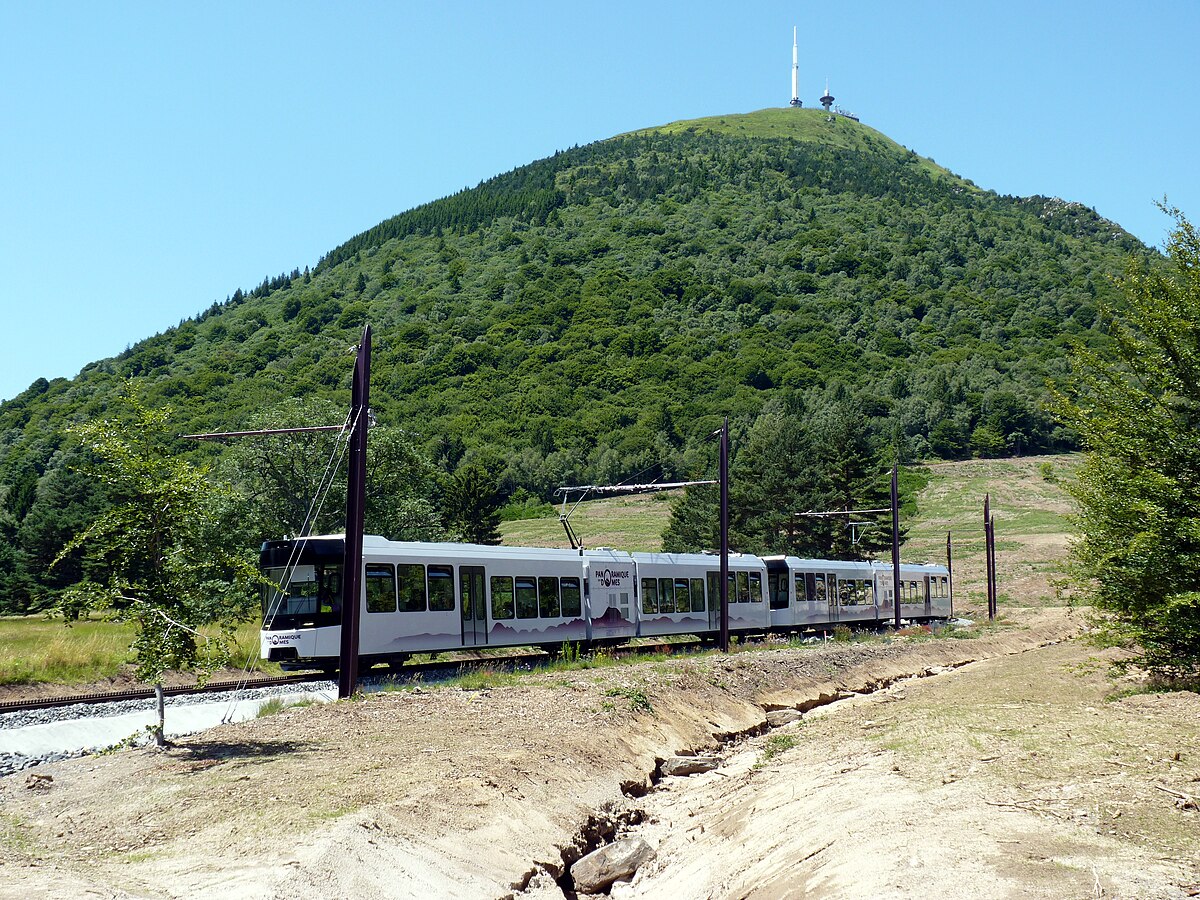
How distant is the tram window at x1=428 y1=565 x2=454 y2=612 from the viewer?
24.8 meters

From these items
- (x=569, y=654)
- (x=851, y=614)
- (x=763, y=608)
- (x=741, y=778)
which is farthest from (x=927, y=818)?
(x=851, y=614)

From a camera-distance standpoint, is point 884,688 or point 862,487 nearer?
point 884,688

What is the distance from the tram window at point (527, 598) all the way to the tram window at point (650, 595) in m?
6.21

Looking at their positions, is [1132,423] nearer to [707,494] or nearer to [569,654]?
[569,654]

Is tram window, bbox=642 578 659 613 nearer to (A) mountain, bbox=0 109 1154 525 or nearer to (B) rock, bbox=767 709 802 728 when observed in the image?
(B) rock, bbox=767 709 802 728

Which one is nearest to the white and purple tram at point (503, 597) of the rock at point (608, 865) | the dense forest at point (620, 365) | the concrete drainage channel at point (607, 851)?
the concrete drainage channel at point (607, 851)

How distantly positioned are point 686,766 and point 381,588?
9.31 m

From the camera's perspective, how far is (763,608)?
40594mm

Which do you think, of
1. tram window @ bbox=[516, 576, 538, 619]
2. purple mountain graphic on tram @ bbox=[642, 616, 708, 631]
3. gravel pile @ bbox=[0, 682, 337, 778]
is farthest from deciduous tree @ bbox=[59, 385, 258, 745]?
purple mountain graphic on tram @ bbox=[642, 616, 708, 631]

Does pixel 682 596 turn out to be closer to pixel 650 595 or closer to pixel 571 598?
pixel 650 595

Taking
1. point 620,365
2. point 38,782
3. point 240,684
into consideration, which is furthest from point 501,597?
point 620,365

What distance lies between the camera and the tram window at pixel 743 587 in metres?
39.0

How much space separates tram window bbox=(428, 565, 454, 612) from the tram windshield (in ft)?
8.02

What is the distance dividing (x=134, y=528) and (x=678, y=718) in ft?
34.2
